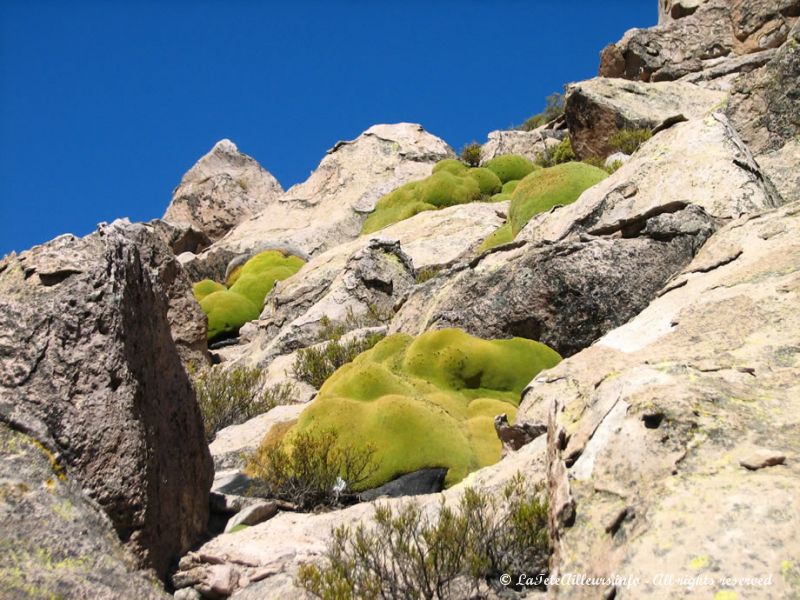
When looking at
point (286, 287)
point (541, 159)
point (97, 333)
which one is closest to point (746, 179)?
point (97, 333)

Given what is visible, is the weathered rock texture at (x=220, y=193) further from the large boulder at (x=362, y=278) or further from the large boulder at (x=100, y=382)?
the large boulder at (x=100, y=382)

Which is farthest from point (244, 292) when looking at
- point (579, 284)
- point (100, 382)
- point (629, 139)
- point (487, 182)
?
point (100, 382)

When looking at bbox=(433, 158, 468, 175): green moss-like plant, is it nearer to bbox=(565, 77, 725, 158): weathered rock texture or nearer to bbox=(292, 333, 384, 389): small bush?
bbox=(565, 77, 725, 158): weathered rock texture

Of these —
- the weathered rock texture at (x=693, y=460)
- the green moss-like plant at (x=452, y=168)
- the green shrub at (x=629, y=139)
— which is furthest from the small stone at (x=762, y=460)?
the green moss-like plant at (x=452, y=168)

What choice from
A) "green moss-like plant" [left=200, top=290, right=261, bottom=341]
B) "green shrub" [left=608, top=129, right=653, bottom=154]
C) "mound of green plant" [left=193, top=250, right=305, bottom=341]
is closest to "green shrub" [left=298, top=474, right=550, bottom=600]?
"mound of green plant" [left=193, top=250, right=305, bottom=341]

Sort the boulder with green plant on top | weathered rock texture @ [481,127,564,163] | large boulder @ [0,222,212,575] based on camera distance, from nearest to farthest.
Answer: large boulder @ [0,222,212,575] → the boulder with green plant on top → weathered rock texture @ [481,127,564,163]

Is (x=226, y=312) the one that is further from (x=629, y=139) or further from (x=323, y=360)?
(x=629, y=139)

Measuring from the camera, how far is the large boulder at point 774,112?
10094 millimetres

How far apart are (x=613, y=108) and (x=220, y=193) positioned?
47.1ft

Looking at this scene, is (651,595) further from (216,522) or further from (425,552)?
(216,522)

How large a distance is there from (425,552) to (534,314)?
4527mm

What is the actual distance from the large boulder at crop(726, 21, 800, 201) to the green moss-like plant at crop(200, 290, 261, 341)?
931cm

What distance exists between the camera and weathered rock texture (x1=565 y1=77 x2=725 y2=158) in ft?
60.6

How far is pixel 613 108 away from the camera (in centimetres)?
1855
